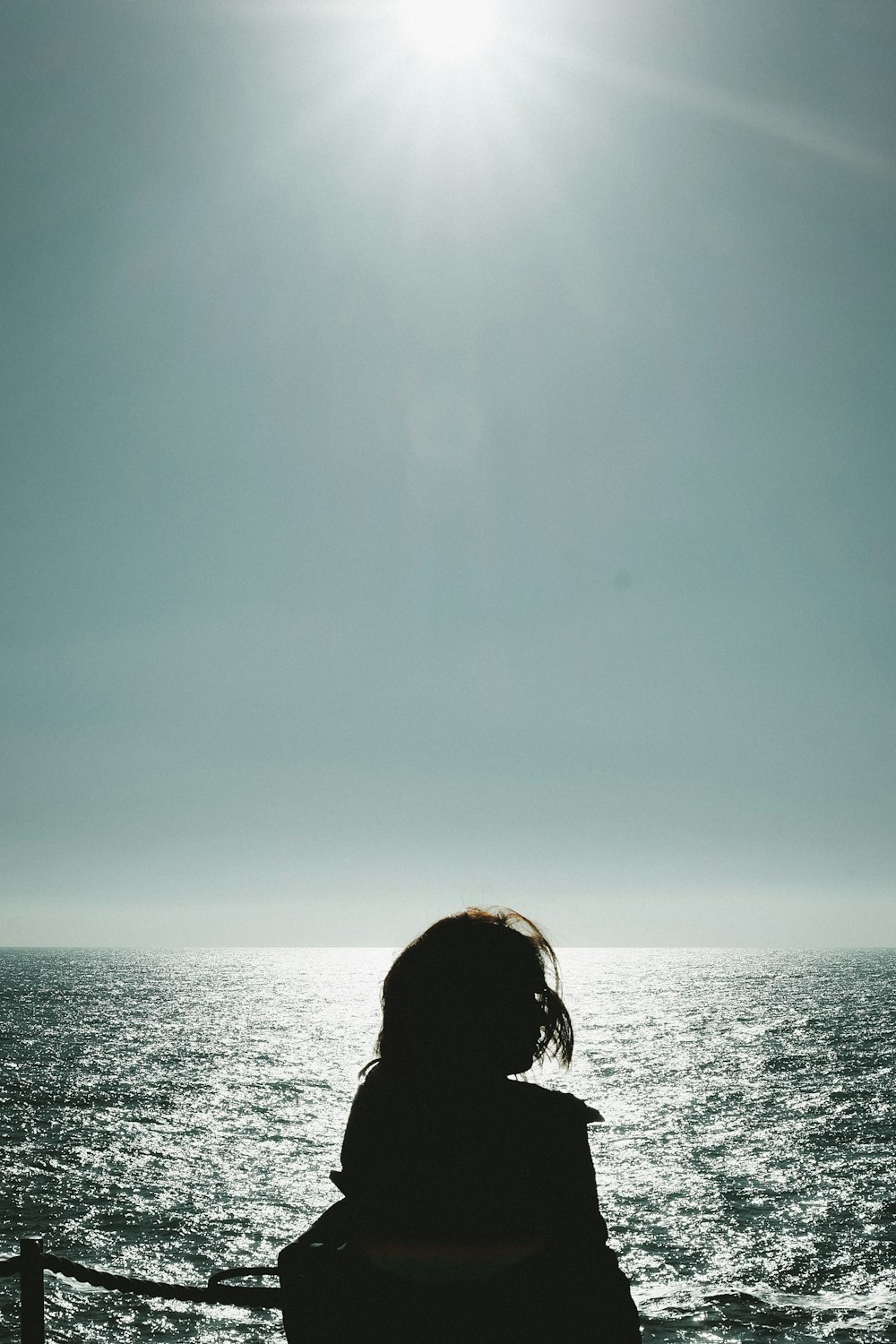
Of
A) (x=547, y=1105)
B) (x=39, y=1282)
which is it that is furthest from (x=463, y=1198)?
(x=39, y=1282)

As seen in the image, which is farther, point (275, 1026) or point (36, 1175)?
point (275, 1026)

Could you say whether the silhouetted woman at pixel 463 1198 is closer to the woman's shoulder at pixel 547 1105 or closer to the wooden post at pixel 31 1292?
the woman's shoulder at pixel 547 1105

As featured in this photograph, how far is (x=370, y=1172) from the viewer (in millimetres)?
2162

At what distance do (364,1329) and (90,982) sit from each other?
532 ft

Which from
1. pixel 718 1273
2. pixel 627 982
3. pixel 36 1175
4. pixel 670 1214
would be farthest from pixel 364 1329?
pixel 627 982

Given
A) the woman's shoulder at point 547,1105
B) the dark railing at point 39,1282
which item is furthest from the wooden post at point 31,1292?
the woman's shoulder at point 547,1105

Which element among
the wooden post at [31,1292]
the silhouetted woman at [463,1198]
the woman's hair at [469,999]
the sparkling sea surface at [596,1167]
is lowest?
the sparkling sea surface at [596,1167]

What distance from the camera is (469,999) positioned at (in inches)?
86.8

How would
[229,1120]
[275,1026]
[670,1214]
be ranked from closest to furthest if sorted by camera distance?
[670,1214]
[229,1120]
[275,1026]

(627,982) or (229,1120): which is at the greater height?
(229,1120)

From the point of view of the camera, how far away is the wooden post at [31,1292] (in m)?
4.25

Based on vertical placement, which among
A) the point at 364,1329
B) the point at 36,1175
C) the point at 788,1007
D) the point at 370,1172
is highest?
the point at 370,1172

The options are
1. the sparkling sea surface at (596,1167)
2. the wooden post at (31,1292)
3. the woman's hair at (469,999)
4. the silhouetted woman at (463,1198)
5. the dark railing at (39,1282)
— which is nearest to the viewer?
the silhouetted woman at (463,1198)

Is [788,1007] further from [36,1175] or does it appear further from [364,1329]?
[364,1329]
